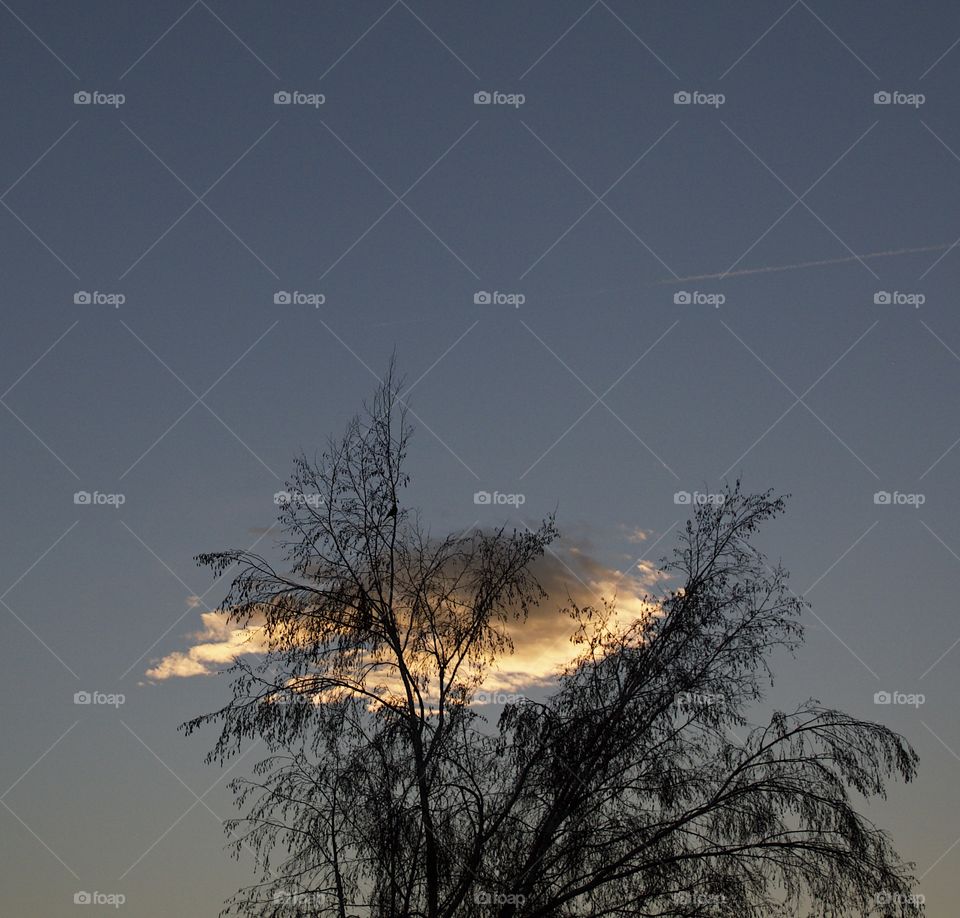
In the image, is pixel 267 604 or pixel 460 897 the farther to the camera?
pixel 267 604

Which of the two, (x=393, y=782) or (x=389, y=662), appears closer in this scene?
(x=393, y=782)

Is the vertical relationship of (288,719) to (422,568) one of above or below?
below

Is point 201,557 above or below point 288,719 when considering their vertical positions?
above

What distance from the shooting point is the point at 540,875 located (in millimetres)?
13734

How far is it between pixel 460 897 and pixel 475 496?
4.51 metres

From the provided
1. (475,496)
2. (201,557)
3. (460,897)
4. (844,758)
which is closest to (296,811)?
(460,897)

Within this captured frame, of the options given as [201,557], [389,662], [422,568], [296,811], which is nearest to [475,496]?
[422,568]

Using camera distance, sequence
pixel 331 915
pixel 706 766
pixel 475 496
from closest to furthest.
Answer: pixel 331 915 < pixel 706 766 < pixel 475 496

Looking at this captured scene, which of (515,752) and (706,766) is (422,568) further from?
(706,766)

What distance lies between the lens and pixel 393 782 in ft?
44.9

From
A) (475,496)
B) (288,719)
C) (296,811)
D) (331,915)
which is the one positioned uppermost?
(475,496)

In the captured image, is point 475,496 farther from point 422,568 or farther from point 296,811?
point 296,811

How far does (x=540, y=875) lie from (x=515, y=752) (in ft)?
4.31

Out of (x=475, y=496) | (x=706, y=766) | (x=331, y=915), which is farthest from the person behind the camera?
(x=475, y=496)
